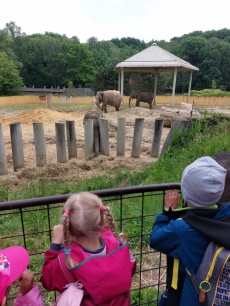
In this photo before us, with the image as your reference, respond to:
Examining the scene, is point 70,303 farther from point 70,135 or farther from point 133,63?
point 133,63

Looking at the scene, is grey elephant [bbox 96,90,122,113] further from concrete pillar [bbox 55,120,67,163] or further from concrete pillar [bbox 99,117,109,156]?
concrete pillar [bbox 55,120,67,163]

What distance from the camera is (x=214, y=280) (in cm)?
117

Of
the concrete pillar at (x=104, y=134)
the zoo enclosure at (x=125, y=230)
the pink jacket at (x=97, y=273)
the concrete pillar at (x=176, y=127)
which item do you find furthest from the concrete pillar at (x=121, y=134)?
the pink jacket at (x=97, y=273)

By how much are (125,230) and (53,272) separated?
1.85m

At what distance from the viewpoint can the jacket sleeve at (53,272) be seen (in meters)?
1.22

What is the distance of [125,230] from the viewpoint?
9.86ft

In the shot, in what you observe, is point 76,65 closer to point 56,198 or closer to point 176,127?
point 176,127

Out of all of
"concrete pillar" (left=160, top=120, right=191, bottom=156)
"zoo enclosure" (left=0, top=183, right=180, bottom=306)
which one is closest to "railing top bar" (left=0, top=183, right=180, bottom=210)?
"zoo enclosure" (left=0, top=183, right=180, bottom=306)

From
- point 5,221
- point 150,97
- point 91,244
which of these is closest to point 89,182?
point 5,221

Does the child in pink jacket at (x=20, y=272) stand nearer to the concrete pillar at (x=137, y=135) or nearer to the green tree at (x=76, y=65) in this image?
the concrete pillar at (x=137, y=135)

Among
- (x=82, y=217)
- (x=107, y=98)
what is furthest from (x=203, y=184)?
(x=107, y=98)

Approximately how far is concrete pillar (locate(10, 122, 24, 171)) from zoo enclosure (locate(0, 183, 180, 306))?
260 cm

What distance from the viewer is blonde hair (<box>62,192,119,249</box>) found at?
1.19 meters

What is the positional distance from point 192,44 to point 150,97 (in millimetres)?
40784
